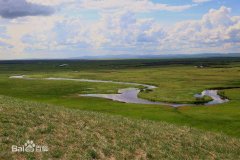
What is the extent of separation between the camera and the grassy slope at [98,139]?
76.0 feet

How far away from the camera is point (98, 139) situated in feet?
87.8

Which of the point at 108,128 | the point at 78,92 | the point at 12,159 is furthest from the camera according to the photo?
the point at 78,92

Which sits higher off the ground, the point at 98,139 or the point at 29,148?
the point at 29,148

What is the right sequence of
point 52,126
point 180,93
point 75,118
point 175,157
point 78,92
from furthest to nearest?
point 78,92 < point 180,93 < point 75,118 < point 52,126 < point 175,157

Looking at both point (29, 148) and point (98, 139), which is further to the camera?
point (98, 139)

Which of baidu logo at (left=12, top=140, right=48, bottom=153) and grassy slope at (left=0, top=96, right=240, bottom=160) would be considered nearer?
baidu logo at (left=12, top=140, right=48, bottom=153)

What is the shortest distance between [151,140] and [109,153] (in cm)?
605

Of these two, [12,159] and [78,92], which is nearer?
[12,159]

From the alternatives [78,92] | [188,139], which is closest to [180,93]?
[78,92]

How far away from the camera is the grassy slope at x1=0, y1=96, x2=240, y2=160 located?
2317 centimetres

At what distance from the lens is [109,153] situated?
23.8 m

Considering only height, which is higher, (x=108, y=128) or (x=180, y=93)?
(x=108, y=128)

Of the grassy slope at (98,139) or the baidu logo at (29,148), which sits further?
the grassy slope at (98,139)

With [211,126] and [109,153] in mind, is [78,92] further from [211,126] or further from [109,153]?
[109,153]
